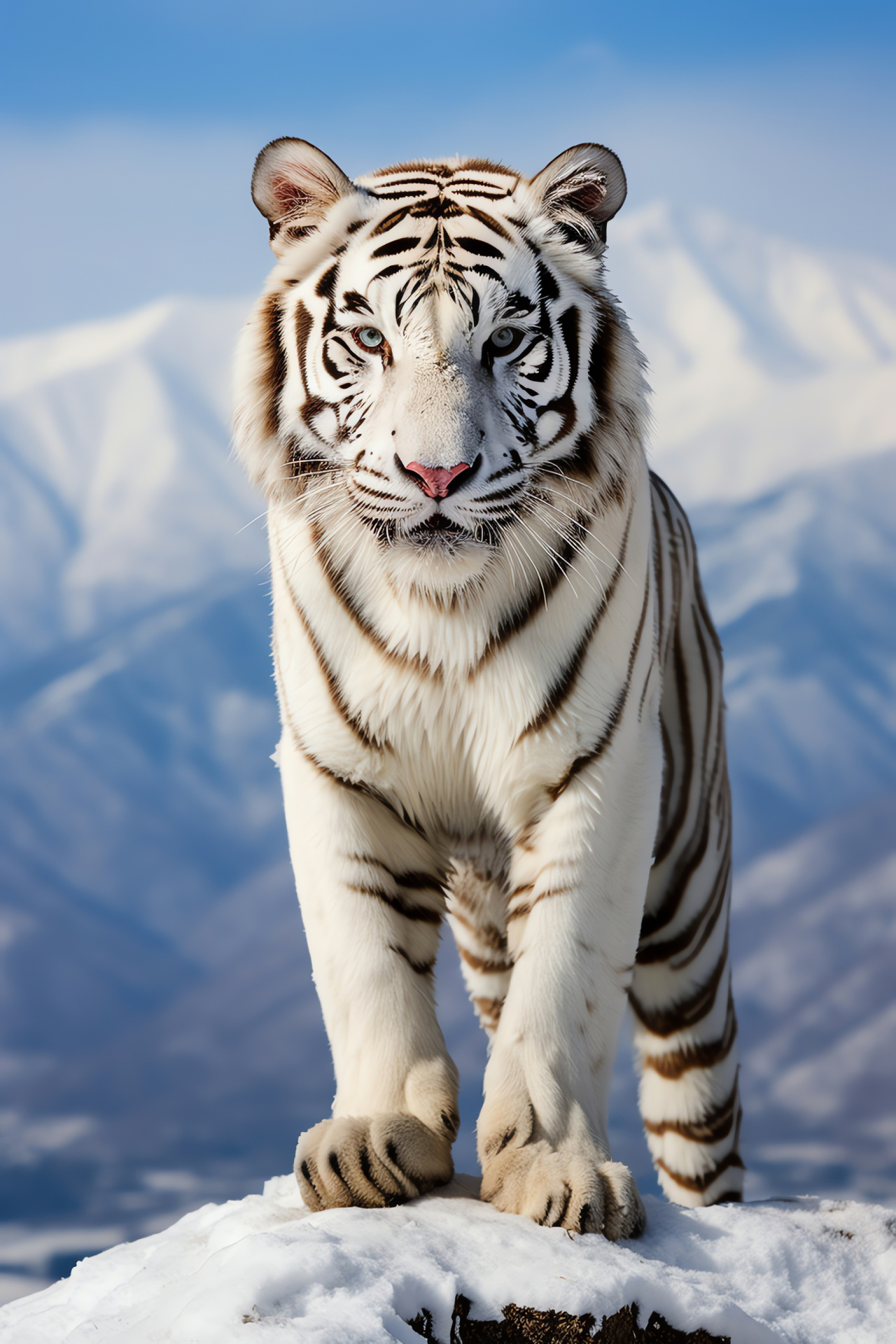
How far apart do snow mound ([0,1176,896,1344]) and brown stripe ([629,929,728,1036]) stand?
628 millimetres

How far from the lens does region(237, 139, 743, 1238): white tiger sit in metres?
1.99

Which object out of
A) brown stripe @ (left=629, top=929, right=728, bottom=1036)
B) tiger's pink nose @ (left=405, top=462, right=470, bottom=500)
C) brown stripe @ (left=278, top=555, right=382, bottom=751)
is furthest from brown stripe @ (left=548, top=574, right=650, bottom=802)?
brown stripe @ (left=629, top=929, right=728, bottom=1036)

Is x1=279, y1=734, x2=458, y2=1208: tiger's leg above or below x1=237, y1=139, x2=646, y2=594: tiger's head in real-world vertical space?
below

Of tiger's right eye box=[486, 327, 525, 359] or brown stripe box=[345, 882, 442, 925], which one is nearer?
tiger's right eye box=[486, 327, 525, 359]

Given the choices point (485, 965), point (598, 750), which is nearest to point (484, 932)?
point (485, 965)

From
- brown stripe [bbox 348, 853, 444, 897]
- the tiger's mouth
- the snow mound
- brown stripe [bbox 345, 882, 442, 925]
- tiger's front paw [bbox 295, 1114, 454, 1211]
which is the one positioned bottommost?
the snow mound

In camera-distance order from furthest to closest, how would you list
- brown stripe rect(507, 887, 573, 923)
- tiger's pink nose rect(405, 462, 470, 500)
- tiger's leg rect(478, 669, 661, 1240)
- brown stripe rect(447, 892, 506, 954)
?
1. brown stripe rect(447, 892, 506, 954)
2. brown stripe rect(507, 887, 573, 923)
3. tiger's leg rect(478, 669, 661, 1240)
4. tiger's pink nose rect(405, 462, 470, 500)

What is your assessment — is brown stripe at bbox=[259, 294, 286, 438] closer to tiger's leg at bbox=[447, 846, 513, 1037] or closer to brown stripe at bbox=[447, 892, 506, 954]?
tiger's leg at bbox=[447, 846, 513, 1037]

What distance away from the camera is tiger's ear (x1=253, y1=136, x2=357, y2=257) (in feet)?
7.05

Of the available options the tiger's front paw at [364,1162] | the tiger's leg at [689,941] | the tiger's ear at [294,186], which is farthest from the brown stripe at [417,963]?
the tiger's ear at [294,186]

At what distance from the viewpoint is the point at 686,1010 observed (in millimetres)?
2971

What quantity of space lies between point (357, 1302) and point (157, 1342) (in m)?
0.25

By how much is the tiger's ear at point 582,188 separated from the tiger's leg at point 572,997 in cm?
73

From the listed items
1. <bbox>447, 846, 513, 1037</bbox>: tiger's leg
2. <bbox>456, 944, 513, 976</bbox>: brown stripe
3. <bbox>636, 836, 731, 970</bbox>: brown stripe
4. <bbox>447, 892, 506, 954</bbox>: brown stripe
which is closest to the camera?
<bbox>447, 846, 513, 1037</bbox>: tiger's leg
